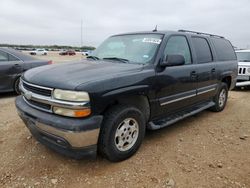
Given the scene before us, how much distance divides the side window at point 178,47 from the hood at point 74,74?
0.79m

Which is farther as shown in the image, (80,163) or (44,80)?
(80,163)

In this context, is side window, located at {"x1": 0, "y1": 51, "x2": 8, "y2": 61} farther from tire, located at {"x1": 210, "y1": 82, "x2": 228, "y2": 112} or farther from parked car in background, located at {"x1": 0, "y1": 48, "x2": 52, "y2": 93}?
tire, located at {"x1": 210, "y1": 82, "x2": 228, "y2": 112}

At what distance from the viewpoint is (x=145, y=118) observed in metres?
3.50

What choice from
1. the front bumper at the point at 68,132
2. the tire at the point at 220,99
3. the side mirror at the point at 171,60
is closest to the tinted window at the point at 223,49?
the tire at the point at 220,99

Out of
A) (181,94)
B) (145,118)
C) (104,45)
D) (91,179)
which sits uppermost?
(104,45)

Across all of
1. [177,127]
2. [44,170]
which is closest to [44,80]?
[44,170]

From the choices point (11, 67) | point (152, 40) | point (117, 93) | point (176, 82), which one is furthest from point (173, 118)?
point (11, 67)

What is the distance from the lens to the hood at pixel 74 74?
8.86ft

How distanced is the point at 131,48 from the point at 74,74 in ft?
4.18

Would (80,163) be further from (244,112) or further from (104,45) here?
(244,112)

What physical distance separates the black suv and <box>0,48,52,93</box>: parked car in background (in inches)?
136

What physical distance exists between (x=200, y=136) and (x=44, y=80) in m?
2.74

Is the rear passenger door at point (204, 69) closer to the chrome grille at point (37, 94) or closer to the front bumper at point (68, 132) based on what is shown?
the front bumper at point (68, 132)

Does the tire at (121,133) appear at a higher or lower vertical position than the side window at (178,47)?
lower
